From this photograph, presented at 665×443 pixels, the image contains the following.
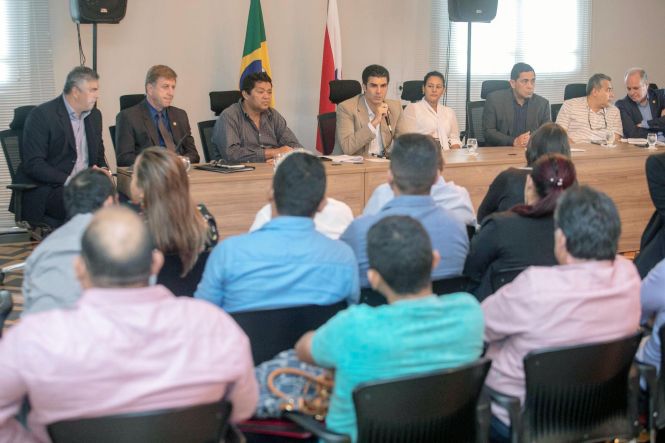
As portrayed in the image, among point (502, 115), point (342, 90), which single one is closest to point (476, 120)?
point (502, 115)

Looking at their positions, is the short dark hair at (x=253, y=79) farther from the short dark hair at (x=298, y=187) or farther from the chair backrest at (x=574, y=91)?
the chair backrest at (x=574, y=91)

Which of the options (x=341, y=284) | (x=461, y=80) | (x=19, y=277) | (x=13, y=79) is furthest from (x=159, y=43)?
(x=341, y=284)

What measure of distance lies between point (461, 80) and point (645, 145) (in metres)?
2.93

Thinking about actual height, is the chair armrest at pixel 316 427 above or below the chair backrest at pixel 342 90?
below

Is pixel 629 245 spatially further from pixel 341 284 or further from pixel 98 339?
pixel 98 339

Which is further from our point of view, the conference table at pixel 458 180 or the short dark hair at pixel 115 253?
the conference table at pixel 458 180

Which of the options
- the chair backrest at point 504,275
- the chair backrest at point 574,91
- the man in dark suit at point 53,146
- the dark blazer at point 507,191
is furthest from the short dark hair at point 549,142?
the chair backrest at point 574,91

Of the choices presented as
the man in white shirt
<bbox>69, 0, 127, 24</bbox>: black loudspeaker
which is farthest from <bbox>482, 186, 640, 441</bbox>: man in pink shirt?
<bbox>69, 0, 127, 24</bbox>: black loudspeaker

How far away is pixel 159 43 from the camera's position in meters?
7.56

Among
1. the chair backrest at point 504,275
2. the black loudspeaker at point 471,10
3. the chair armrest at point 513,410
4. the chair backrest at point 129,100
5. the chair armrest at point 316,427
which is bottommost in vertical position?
the chair armrest at point 513,410

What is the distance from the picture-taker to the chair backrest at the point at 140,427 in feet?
5.57

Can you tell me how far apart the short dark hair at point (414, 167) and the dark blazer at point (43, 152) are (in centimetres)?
281

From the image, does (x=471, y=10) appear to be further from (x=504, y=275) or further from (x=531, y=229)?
(x=504, y=275)

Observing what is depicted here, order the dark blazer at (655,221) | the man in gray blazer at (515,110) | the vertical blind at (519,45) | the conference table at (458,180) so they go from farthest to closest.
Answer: the vertical blind at (519,45), the man in gray blazer at (515,110), the conference table at (458,180), the dark blazer at (655,221)
